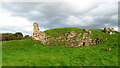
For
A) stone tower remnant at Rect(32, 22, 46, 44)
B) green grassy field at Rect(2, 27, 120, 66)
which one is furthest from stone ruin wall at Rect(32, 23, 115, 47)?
green grassy field at Rect(2, 27, 120, 66)

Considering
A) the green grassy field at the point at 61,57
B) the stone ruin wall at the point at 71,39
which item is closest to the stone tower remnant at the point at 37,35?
the stone ruin wall at the point at 71,39

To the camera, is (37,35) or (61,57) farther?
(37,35)

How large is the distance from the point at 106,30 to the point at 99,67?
3215 cm

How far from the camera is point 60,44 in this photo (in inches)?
1427

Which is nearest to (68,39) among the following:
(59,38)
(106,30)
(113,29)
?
(59,38)

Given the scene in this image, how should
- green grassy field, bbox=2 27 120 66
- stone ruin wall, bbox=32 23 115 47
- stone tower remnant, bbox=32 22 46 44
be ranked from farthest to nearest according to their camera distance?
stone tower remnant, bbox=32 22 46 44 < stone ruin wall, bbox=32 23 115 47 < green grassy field, bbox=2 27 120 66

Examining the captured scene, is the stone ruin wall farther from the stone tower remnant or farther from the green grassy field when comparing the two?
the green grassy field

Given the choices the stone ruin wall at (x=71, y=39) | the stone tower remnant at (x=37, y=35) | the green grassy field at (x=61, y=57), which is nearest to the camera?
the green grassy field at (x=61, y=57)

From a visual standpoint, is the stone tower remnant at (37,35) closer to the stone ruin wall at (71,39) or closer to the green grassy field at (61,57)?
the stone ruin wall at (71,39)

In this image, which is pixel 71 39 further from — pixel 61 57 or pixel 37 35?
pixel 61 57

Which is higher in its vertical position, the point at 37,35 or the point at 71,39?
the point at 37,35

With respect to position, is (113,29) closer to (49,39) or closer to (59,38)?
(59,38)

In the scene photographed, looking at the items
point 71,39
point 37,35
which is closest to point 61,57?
point 71,39

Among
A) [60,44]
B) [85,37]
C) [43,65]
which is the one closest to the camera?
[43,65]
